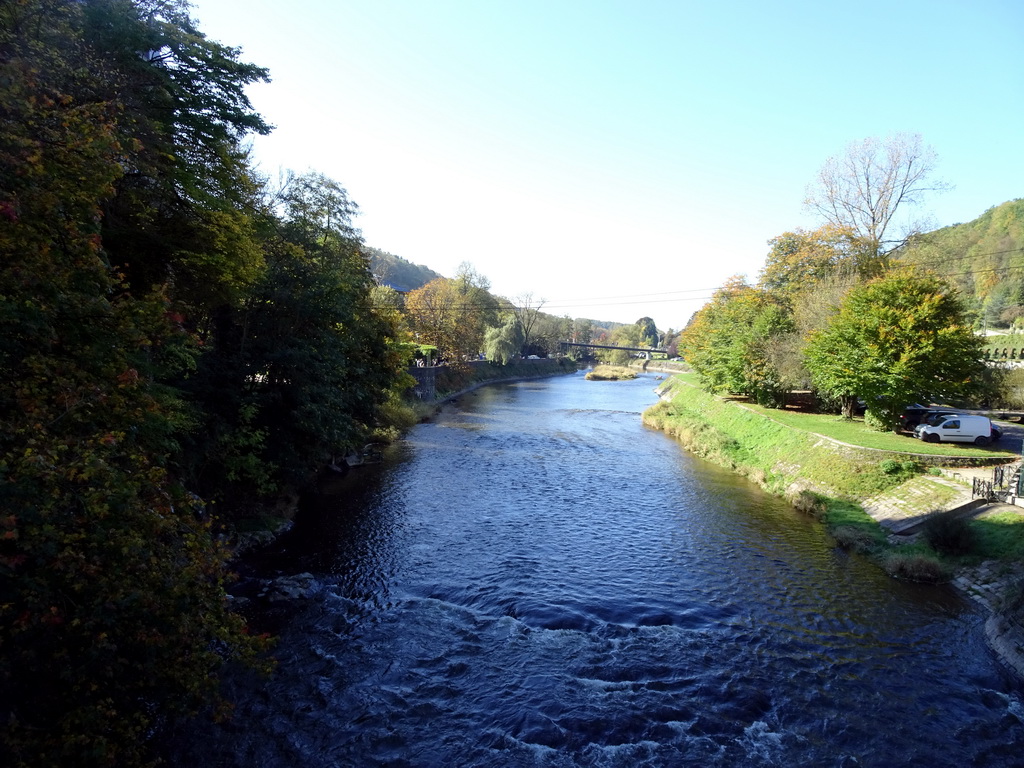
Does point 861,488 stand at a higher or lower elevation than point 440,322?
lower

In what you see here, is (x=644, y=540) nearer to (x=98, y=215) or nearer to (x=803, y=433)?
(x=803, y=433)

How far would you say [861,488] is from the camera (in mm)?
20922

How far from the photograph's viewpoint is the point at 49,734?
647 cm

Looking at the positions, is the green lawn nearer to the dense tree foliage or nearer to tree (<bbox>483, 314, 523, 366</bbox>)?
the dense tree foliage

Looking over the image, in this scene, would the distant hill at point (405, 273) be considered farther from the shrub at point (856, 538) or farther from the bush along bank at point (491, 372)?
the shrub at point (856, 538)

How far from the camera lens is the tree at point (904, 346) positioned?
2398 centimetres

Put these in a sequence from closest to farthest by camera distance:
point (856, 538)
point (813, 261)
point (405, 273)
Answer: point (856, 538), point (813, 261), point (405, 273)

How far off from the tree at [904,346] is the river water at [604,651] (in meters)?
8.66

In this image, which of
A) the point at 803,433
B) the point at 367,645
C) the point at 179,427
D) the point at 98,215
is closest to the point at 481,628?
the point at 367,645

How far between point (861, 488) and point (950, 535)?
198 inches

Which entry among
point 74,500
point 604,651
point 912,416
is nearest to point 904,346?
point 912,416

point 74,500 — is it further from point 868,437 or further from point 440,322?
point 440,322

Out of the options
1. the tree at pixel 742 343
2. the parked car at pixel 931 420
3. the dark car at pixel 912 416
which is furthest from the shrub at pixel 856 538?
the tree at pixel 742 343

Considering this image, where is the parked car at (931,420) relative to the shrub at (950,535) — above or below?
above
